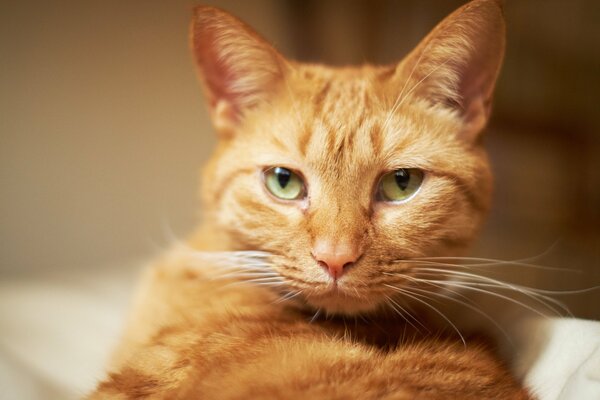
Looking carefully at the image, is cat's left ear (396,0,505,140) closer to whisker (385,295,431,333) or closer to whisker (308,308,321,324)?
whisker (385,295,431,333)

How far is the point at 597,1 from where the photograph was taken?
2.08 m

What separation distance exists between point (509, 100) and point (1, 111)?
2.62 m

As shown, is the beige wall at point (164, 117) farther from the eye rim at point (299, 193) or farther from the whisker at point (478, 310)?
the eye rim at point (299, 193)

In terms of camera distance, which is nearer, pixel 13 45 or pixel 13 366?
pixel 13 366

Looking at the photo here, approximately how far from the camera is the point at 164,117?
10.9ft

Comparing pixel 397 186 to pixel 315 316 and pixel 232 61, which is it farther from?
pixel 232 61

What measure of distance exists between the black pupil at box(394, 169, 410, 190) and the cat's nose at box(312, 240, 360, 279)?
262 millimetres

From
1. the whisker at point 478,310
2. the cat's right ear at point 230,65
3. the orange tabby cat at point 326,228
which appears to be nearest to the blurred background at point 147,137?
the whisker at point 478,310

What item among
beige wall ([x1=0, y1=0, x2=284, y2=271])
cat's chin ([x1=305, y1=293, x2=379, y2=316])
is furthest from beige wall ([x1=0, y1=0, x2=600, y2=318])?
cat's chin ([x1=305, y1=293, x2=379, y2=316])

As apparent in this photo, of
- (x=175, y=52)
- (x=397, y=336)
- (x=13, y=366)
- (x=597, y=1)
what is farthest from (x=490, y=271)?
(x=175, y=52)

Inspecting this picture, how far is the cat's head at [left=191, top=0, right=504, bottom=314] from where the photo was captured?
1.26 m

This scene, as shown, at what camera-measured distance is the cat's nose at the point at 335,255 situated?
119 centimetres

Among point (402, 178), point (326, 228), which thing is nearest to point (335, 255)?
point (326, 228)

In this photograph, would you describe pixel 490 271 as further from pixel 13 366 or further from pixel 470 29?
pixel 13 366
